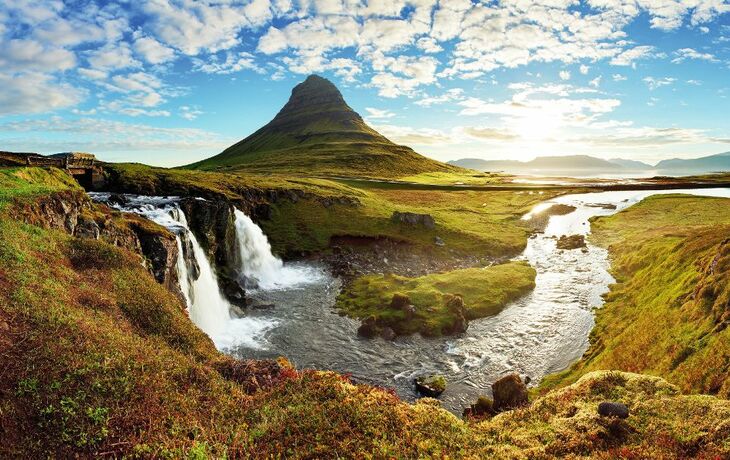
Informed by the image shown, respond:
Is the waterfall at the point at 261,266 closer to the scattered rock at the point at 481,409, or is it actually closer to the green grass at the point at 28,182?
the green grass at the point at 28,182

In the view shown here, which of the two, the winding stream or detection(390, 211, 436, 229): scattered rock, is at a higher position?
detection(390, 211, 436, 229): scattered rock

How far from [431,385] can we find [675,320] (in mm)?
16981

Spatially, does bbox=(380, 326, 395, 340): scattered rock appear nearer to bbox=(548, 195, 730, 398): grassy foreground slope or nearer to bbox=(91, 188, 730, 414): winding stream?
bbox=(91, 188, 730, 414): winding stream

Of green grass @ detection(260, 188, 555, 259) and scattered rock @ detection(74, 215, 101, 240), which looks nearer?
scattered rock @ detection(74, 215, 101, 240)

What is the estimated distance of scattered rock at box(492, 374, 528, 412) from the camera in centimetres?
2552

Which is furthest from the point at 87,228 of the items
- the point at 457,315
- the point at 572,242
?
the point at 572,242

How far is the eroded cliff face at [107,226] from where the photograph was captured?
27656mm

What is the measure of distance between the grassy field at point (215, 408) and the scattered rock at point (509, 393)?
5.54 m

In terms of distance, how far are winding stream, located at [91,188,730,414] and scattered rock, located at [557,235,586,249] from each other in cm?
1960

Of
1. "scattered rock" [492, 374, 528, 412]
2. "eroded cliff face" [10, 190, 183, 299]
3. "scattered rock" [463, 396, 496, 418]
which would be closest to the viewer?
"scattered rock" [492, 374, 528, 412]

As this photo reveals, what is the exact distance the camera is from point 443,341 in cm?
4034

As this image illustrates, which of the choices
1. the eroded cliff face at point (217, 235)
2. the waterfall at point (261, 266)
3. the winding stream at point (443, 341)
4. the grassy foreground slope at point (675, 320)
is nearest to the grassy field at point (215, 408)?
the grassy foreground slope at point (675, 320)

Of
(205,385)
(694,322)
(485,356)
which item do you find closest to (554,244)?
(485,356)

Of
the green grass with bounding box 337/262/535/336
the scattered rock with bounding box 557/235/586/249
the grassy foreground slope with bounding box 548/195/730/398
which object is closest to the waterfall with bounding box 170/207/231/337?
the green grass with bounding box 337/262/535/336
